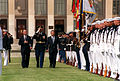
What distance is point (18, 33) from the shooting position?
214 feet

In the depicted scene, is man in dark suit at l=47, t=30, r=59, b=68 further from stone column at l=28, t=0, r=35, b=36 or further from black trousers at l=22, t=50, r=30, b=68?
stone column at l=28, t=0, r=35, b=36

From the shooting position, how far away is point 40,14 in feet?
216

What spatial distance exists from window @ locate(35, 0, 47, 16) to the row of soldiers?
4651cm

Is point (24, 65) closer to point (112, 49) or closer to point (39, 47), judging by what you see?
point (39, 47)

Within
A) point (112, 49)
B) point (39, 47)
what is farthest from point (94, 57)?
point (39, 47)

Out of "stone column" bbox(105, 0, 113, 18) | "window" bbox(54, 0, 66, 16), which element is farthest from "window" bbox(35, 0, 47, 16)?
"stone column" bbox(105, 0, 113, 18)

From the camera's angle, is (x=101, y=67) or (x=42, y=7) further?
(x=42, y=7)

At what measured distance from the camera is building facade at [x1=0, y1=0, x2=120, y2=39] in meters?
65.0

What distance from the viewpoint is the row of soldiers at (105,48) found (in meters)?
15.6

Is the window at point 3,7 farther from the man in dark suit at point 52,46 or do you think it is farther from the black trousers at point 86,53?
the black trousers at point 86,53

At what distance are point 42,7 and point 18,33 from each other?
4.85 m

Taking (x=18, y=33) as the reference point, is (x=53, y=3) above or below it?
above

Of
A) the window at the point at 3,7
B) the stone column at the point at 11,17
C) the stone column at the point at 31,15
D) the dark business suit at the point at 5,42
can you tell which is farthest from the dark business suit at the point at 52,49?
the window at the point at 3,7

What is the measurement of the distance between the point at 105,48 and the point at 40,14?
162 feet
